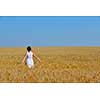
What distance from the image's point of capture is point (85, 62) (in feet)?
8.25

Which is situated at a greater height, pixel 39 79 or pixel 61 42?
pixel 61 42

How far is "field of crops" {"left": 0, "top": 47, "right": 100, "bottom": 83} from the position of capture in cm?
245

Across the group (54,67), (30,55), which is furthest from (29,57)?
(54,67)

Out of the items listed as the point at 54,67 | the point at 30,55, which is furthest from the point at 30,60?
the point at 54,67

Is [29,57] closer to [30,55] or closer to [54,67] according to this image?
[30,55]

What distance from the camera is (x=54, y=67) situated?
2.51 meters

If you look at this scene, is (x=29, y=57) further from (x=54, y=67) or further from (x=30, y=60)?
(x=54, y=67)

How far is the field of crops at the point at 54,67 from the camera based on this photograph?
2.45 meters

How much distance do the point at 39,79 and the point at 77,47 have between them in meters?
0.34
